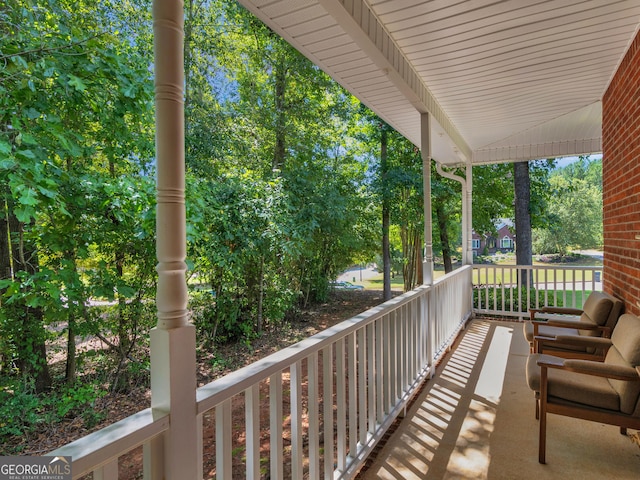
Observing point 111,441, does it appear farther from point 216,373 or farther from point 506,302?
point 506,302

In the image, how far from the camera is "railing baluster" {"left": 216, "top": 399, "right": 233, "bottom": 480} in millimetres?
1184

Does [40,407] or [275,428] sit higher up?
[275,428]

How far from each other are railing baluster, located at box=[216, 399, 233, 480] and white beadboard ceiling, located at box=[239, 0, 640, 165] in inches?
74.4

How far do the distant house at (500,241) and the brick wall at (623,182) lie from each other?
23.7 feet

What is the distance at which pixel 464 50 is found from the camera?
2.67 m

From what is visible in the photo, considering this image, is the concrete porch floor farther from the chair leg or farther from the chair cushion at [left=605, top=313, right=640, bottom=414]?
the chair cushion at [left=605, top=313, right=640, bottom=414]

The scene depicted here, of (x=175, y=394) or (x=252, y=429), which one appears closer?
(x=175, y=394)

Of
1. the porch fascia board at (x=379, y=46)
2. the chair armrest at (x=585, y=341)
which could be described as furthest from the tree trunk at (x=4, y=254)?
the chair armrest at (x=585, y=341)

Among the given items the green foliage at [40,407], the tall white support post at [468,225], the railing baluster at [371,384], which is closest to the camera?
the railing baluster at [371,384]

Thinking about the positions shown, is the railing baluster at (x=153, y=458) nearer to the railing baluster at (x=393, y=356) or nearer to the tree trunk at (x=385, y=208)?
the railing baluster at (x=393, y=356)

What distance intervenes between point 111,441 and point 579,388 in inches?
99.7

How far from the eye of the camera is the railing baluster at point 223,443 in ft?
3.88

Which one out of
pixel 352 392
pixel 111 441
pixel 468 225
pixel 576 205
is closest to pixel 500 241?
pixel 576 205

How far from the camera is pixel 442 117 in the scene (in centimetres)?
414
